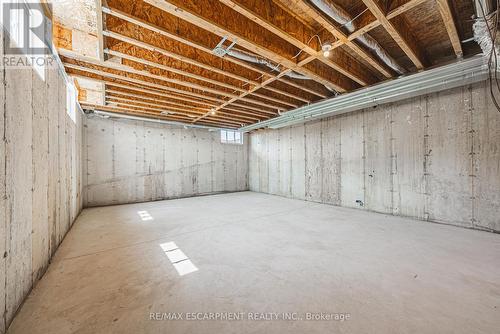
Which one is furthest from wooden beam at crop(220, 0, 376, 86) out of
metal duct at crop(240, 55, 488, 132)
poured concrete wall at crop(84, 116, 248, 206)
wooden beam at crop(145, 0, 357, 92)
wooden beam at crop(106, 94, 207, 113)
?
poured concrete wall at crop(84, 116, 248, 206)

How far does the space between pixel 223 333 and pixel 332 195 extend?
4774mm

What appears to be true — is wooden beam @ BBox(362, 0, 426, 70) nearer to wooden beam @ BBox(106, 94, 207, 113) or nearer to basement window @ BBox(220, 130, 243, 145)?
wooden beam @ BBox(106, 94, 207, 113)

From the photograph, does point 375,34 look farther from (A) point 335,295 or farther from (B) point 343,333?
(B) point 343,333

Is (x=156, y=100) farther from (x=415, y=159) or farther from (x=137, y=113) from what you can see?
(x=415, y=159)

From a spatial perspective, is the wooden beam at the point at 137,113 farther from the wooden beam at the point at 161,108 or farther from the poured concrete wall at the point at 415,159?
the poured concrete wall at the point at 415,159

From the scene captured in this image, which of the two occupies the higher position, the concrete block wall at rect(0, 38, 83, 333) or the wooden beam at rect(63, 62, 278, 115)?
the wooden beam at rect(63, 62, 278, 115)

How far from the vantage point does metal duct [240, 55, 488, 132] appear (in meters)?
2.65

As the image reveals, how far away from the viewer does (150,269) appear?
2.00 m

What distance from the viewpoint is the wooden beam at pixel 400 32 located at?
72.0 inches

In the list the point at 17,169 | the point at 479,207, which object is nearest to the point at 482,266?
the point at 479,207

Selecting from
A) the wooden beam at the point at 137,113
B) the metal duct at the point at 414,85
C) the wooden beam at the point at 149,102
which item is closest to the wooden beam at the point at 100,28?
the wooden beam at the point at 149,102

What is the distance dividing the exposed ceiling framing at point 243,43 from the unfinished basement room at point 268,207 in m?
0.02

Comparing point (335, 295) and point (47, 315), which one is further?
point (335, 295)

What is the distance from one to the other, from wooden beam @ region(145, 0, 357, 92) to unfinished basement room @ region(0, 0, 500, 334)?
2 cm
